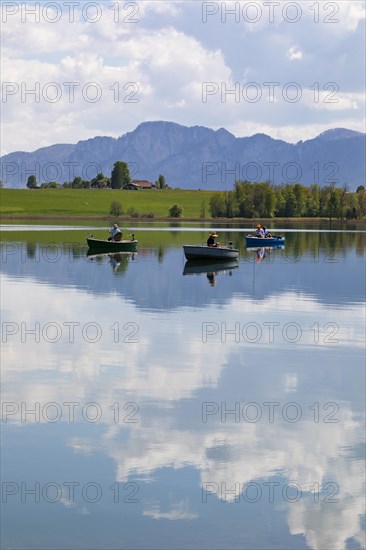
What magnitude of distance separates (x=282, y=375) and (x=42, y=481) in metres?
12.1

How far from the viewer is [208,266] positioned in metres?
78.3

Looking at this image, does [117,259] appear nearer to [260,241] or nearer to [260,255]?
[260,255]

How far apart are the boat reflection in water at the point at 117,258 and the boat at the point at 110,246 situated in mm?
661

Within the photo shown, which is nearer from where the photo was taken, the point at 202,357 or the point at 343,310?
the point at 202,357

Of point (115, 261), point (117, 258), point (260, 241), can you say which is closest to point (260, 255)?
point (260, 241)

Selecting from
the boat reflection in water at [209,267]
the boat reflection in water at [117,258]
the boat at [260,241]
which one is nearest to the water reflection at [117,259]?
the boat reflection in water at [117,258]

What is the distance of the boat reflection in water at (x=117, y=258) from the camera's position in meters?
75.2

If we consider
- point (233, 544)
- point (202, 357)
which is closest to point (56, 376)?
Result: point (202, 357)

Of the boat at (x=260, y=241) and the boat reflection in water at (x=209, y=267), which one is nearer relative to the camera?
the boat reflection in water at (x=209, y=267)

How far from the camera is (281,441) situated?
69.5 feet

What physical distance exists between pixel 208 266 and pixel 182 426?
56486 mm

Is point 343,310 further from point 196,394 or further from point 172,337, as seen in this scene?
point 196,394

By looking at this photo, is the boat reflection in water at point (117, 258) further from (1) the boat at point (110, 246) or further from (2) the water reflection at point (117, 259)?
(1) the boat at point (110, 246)

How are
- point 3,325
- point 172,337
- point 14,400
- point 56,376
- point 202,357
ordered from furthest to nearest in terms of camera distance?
point 3,325
point 172,337
point 202,357
point 56,376
point 14,400
